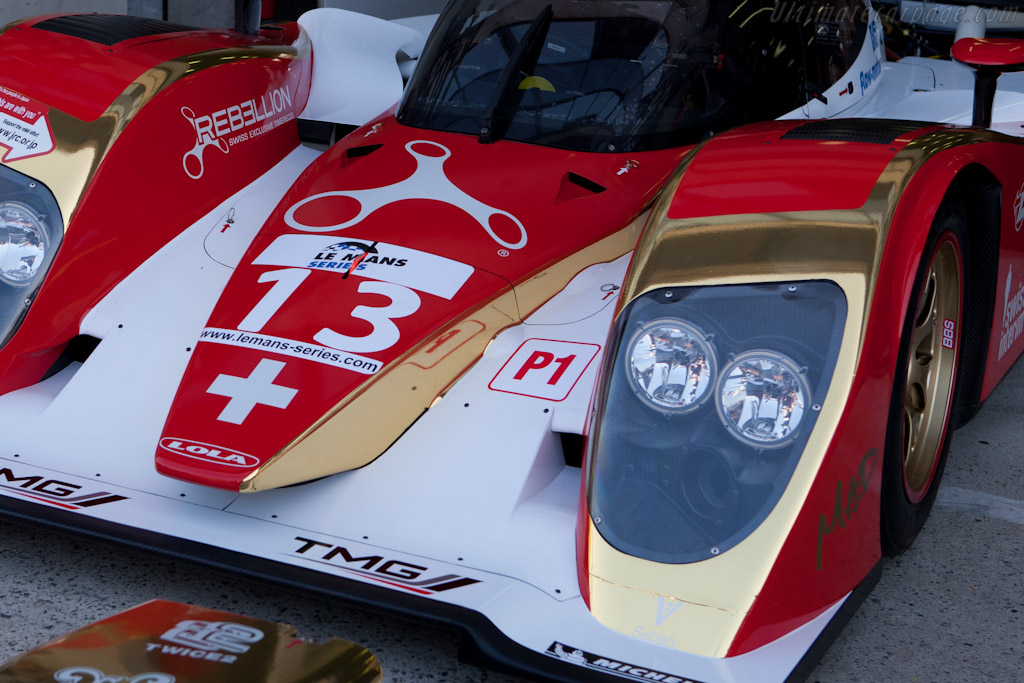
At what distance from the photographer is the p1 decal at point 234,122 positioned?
2627mm

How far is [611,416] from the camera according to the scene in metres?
1.76

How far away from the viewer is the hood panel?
6.39ft

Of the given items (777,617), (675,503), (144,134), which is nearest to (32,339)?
(144,134)

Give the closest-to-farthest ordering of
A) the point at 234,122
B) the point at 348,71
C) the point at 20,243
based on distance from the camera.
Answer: the point at 20,243 < the point at 234,122 < the point at 348,71

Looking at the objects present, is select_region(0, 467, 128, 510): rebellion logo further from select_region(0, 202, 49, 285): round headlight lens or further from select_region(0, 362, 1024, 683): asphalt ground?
select_region(0, 202, 49, 285): round headlight lens

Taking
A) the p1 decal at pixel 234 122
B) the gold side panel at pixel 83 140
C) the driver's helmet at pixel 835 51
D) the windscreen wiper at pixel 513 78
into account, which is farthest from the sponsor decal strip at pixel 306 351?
the driver's helmet at pixel 835 51

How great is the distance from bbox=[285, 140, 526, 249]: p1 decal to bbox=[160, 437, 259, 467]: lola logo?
62cm

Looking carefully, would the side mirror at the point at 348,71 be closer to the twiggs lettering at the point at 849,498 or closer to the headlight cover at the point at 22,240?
the headlight cover at the point at 22,240

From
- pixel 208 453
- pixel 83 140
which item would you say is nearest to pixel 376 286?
pixel 208 453

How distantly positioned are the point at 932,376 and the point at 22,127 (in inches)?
81.0

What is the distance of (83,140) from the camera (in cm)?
245

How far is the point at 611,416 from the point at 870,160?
26.2 inches

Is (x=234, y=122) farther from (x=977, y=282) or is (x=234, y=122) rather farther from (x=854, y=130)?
(x=977, y=282)

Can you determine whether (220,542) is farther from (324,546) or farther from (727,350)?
(727,350)
